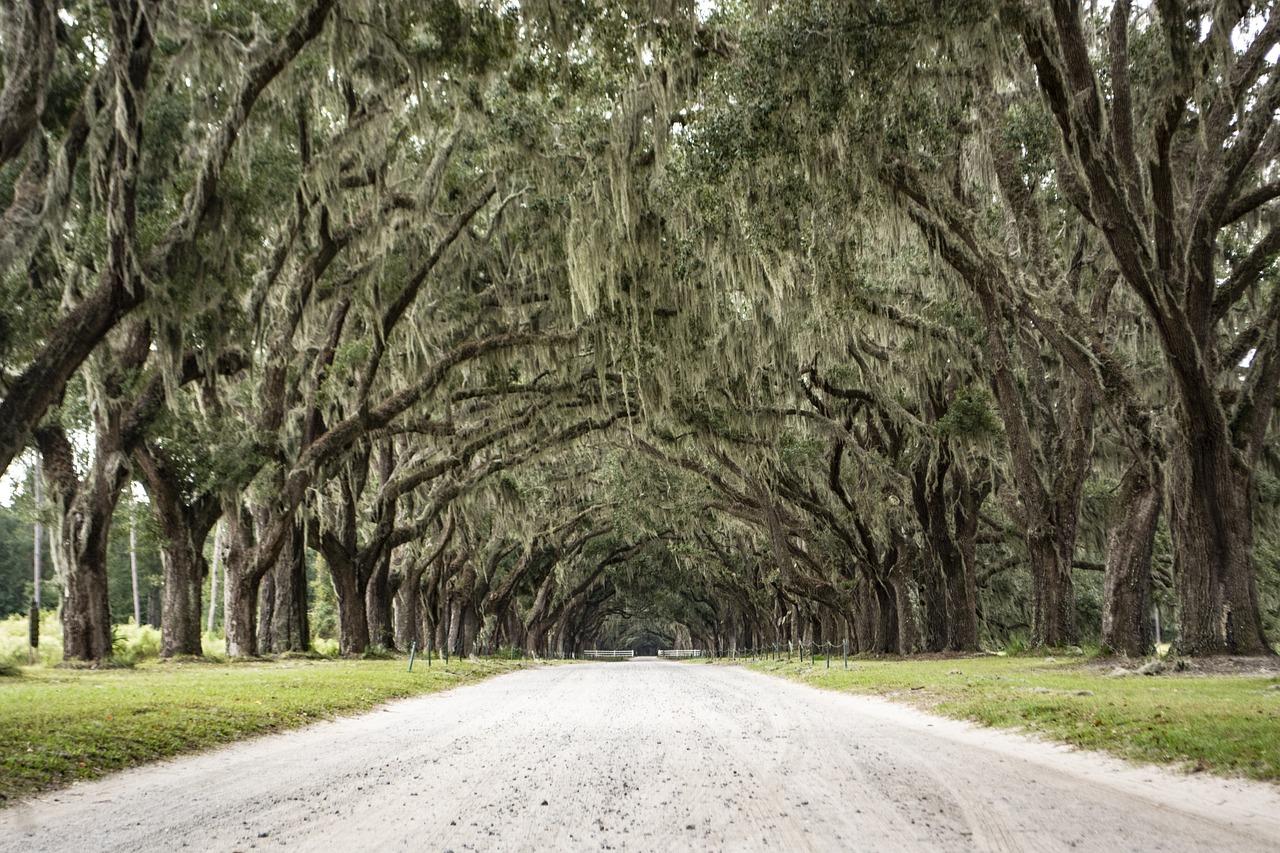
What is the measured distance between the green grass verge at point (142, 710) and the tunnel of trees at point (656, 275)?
2283 millimetres

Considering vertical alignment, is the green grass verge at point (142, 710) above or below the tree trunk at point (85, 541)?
below

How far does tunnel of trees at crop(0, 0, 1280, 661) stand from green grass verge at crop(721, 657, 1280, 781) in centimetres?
216

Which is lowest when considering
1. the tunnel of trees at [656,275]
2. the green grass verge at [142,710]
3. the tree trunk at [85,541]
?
the green grass verge at [142,710]

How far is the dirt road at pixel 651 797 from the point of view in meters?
3.77

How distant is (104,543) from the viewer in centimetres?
1557

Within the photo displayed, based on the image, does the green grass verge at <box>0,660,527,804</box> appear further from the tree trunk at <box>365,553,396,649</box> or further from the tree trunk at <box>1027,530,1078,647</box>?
the tree trunk at <box>365,553,396,649</box>

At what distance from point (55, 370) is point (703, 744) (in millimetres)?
6183

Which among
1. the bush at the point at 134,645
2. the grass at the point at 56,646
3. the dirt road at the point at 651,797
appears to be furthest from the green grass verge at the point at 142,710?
the grass at the point at 56,646

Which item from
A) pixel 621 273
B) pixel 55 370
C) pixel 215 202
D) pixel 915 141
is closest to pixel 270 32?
pixel 215 202

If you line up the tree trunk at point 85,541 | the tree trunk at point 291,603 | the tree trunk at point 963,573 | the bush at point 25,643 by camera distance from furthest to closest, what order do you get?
the tree trunk at point 291,603 < the tree trunk at point 963,573 < the bush at point 25,643 < the tree trunk at point 85,541

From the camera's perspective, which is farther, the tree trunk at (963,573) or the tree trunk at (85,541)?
the tree trunk at (963,573)

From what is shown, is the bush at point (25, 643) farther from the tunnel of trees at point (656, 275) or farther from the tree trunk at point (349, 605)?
the tree trunk at point (349, 605)

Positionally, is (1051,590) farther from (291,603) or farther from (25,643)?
(25,643)

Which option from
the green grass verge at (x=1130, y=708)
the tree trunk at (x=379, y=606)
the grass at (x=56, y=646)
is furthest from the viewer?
the tree trunk at (x=379, y=606)
